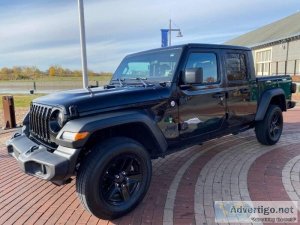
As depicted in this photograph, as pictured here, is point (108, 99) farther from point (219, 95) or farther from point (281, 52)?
point (281, 52)

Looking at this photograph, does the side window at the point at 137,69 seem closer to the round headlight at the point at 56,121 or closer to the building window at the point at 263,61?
→ the round headlight at the point at 56,121

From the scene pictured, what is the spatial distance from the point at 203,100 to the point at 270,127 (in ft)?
7.74

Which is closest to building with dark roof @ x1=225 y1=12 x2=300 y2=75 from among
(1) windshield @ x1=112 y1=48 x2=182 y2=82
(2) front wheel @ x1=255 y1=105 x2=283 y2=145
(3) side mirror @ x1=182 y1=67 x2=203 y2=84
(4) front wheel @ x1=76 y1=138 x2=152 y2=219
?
(2) front wheel @ x1=255 y1=105 x2=283 y2=145

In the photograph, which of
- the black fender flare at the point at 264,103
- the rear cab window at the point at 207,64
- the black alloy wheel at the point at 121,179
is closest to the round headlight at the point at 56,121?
the black alloy wheel at the point at 121,179

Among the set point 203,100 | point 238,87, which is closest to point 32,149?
point 203,100

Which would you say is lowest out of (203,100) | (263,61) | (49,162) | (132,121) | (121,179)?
(121,179)

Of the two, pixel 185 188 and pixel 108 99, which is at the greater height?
pixel 108 99

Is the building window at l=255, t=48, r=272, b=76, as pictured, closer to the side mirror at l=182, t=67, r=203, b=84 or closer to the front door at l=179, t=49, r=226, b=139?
the front door at l=179, t=49, r=226, b=139

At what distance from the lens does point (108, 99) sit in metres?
3.26

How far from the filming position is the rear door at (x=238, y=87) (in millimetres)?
4677

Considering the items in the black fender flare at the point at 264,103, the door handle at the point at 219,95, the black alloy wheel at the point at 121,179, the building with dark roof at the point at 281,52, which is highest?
the building with dark roof at the point at 281,52

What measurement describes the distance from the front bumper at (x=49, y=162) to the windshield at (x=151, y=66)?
1696 mm

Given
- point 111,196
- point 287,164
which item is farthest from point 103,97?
point 287,164

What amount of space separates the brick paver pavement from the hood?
1.28m
